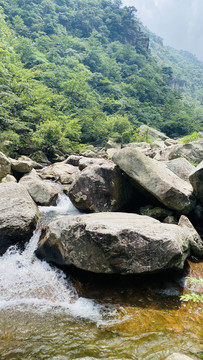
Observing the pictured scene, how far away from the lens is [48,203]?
10367 millimetres

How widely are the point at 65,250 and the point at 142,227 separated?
2058mm

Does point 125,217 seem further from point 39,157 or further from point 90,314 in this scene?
point 39,157

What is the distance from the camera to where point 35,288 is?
18.9 ft

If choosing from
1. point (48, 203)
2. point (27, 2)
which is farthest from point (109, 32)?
point (48, 203)

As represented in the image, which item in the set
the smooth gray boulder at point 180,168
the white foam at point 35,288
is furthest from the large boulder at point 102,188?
the white foam at point 35,288

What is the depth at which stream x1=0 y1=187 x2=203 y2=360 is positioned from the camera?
3.85m

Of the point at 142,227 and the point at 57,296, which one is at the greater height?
the point at 142,227

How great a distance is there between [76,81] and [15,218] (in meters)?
41.0

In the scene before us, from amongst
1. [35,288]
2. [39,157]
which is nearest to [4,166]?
[35,288]

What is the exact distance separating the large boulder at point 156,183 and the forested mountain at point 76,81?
12.1 meters

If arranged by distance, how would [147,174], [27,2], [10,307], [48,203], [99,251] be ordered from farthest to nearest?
[27,2], [48,203], [147,174], [99,251], [10,307]

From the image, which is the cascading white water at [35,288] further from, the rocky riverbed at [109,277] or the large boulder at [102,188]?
the large boulder at [102,188]

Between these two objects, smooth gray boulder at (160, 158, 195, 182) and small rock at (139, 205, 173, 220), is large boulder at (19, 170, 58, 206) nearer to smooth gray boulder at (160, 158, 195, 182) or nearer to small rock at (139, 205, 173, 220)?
small rock at (139, 205, 173, 220)

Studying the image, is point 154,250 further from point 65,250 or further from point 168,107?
point 168,107
